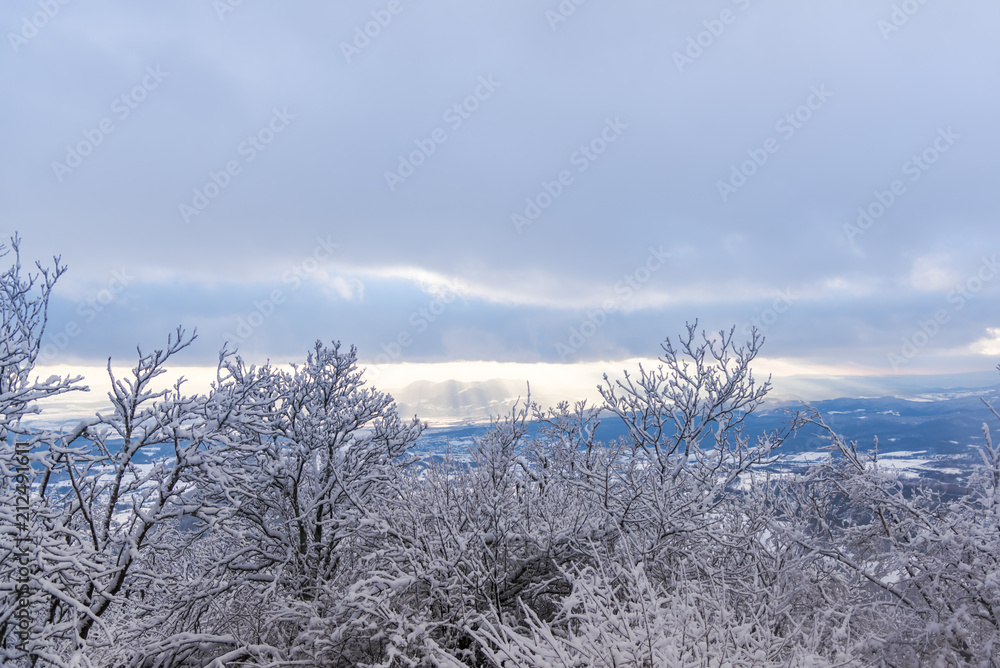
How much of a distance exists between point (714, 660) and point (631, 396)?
9355 millimetres

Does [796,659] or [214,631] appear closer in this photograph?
[796,659]

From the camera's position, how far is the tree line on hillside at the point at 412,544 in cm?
638

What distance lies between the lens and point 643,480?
A: 9461 mm

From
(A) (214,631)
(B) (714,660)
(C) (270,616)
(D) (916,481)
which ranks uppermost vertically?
(D) (916,481)

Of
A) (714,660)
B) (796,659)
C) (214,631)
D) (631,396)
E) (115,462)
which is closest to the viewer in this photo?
(714,660)

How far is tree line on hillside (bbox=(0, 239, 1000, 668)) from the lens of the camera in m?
6.38

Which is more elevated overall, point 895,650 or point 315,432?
point 315,432

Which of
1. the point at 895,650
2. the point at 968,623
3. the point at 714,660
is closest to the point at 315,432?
the point at 714,660

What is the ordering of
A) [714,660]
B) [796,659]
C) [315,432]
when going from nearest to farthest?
[714,660]
[796,659]
[315,432]

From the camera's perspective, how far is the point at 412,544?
869 cm

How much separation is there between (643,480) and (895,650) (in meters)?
3.93

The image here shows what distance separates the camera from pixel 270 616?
8156 millimetres

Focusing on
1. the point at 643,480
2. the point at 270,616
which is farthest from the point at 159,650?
the point at 643,480

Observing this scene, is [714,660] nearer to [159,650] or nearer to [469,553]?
[469,553]
